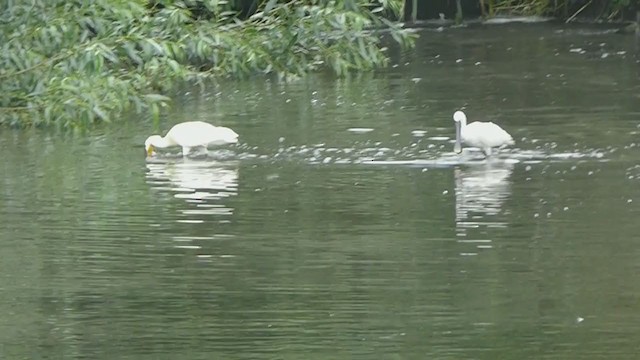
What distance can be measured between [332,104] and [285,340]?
336 inches

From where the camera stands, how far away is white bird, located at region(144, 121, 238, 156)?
12.4 meters

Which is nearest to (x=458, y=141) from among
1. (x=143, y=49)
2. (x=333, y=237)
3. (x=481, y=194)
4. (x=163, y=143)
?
(x=481, y=194)

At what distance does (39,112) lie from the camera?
557 inches

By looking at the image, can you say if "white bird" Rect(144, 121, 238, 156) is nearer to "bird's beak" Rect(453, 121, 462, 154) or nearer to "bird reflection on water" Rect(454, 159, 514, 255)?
"bird's beak" Rect(453, 121, 462, 154)

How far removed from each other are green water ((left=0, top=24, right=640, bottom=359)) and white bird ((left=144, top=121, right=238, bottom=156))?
132 mm

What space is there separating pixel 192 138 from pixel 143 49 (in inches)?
145

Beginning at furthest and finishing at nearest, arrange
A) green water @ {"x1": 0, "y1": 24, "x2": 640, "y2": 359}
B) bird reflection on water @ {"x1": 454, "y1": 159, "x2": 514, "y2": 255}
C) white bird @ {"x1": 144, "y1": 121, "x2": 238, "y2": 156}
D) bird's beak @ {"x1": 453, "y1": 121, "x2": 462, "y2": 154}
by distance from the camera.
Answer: white bird @ {"x1": 144, "y1": 121, "x2": 238, "y2": 156}
bird's beak @ {"x1": 453, "y1": 121, "x2": 462, "y2": 154}
bird reflection on water @ {"x1": 454, "y1": 159, "x2": 514, "y2": 255}
green water @ {"x1": 0, "y1": 24, "x2": 640, "y2": 359}

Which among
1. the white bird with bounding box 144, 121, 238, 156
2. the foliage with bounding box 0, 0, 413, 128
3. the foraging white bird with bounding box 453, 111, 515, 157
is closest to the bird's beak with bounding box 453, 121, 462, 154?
the foraging white bird with bounding box 453, 111, 515, 157

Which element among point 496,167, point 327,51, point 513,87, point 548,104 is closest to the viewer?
point 496,167

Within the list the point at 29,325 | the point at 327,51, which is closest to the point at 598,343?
the point at 29,325

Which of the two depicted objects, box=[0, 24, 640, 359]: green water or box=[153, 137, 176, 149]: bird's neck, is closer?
box=[0, 24, 640, 359]: green water

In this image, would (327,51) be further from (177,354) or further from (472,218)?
(177,354)

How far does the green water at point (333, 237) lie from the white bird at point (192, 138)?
0.43 feet

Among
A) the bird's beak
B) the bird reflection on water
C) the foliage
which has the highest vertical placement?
the foliage
